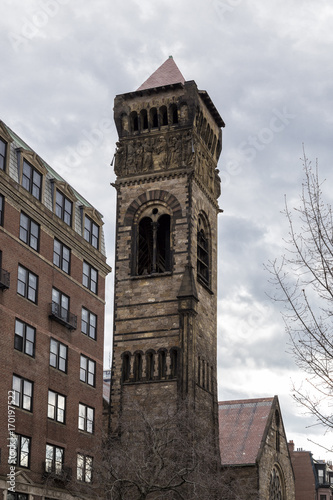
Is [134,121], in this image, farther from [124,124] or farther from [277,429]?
[277,429]

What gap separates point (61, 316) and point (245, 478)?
2835 centimetres

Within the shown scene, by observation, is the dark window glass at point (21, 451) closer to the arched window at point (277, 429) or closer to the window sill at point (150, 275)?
the window sill at point (150, 275)

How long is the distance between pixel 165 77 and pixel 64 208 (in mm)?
23319

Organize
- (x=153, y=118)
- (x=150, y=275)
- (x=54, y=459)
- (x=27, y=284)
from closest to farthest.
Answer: (x=27, y=284)
(x=54, y=459)
(x=150, y=275)
(x=153, y=118)

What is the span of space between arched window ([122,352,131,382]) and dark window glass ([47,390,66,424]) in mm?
14144

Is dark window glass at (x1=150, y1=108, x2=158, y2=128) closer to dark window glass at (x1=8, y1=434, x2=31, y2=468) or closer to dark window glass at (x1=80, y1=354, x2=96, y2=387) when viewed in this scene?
dark window glass at (x1=80, y1=354, x2=96, y2=387)

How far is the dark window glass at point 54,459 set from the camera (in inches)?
1831

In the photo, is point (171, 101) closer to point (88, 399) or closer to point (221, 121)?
point (221, 121)

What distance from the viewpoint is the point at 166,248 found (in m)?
68.5

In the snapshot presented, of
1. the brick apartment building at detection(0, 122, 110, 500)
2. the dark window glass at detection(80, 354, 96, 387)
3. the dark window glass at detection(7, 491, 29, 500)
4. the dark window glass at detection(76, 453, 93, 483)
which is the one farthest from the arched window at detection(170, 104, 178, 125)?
the dark window glass at detection(7, 491, 29, 500)

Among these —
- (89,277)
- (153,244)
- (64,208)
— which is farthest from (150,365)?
(64,208)

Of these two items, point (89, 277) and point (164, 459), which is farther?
point (89, 277)

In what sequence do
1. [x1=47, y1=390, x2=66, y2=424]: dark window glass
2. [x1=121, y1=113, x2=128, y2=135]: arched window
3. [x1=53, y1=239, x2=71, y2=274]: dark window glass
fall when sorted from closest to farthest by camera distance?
[x1=47, y1=390, x2=66, y2=424]: dark window glass
[x1=53, y1=239, x2=71, y2=274]: dark window glass
[x1=121, y1=113, x2=128, y2=135]: arched window

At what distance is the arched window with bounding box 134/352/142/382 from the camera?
63.0 m
